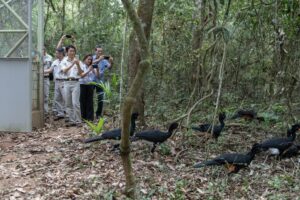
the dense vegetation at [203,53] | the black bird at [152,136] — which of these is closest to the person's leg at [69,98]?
the dense vegetation at [203,53]

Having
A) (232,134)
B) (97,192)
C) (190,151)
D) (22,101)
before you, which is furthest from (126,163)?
(22,101)

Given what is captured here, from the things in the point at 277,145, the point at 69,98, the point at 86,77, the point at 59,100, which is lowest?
the point at 277,145

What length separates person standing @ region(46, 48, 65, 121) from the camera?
10.5 m

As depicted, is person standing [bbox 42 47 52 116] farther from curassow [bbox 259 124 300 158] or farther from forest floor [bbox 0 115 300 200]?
curassow [bbox 259 124 300 158]

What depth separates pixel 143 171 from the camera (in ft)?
22.2

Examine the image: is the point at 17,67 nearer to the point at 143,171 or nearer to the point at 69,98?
the point at 69,98

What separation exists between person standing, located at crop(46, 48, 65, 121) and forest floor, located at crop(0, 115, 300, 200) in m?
1.93

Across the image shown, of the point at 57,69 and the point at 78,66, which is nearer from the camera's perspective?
the point at 78,66

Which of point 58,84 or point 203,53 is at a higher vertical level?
point 203,53

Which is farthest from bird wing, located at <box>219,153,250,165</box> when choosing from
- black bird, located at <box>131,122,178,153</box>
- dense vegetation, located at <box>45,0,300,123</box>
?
dense vegetation, located at <box>45,0,300,123</box>

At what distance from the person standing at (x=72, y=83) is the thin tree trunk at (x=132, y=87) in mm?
5189

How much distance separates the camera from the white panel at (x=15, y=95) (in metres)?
9.75

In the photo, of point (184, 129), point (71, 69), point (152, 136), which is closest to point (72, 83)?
point (71, 69)

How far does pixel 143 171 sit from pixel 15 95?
413 centimetres
